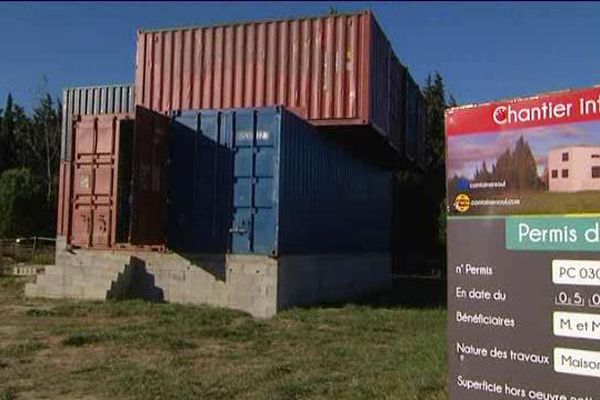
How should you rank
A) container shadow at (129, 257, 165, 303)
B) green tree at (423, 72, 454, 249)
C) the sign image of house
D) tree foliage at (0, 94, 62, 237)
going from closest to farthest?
the sign image of house < container shadow at (129, 257, 165, 303) < green tree at (423, 72, 454, 249) < tree foliage at (0, 94, 62, 237)

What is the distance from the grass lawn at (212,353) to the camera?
7.37 meters

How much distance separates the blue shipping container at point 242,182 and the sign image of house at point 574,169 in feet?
33.5

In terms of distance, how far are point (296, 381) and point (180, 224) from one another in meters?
7.66

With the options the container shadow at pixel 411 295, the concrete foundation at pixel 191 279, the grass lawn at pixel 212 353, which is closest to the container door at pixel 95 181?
the concrete foundation at pixel 191 279

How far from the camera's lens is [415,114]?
79.7ft

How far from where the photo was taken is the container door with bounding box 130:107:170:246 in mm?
13867

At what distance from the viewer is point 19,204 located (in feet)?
114

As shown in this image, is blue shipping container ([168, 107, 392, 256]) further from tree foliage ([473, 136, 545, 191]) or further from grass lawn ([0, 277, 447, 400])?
tree foliage ([473, 136, 545, 191])

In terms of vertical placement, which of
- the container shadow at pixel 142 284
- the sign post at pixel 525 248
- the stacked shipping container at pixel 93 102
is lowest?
the container shadow at pixel 142 284

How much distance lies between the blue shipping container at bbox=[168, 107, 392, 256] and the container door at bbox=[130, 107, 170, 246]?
0.29 m

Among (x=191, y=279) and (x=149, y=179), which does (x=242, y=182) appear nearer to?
(x=149, y=179)

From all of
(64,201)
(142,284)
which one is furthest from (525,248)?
(64,201)

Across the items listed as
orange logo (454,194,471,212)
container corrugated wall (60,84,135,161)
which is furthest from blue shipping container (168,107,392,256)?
orange logo (454,194,471,212)

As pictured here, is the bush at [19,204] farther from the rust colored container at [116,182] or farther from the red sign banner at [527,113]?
the red sign banner at [527,113]
